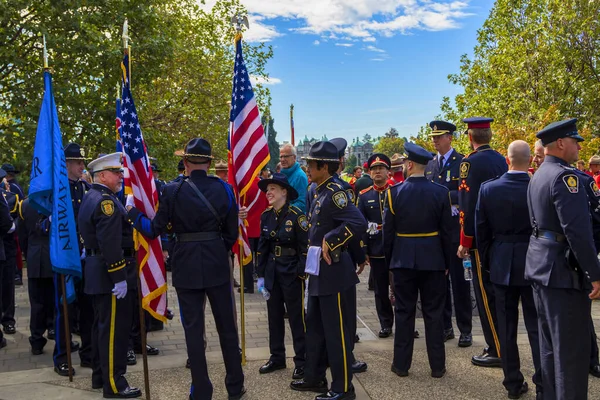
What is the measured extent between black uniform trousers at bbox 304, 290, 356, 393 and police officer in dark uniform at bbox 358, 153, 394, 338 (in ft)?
5.79

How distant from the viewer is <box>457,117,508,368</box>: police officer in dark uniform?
17.7 ft

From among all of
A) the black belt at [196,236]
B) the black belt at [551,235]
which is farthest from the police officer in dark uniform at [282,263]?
the black belt at [551,235]

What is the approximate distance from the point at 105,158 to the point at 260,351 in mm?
2786

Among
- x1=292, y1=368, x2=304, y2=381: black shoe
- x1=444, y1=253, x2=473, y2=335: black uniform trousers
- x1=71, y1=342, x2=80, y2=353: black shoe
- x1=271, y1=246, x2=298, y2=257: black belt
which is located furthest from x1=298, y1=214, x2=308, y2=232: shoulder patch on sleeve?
x1=71, y1=342, x2=80, y2=353: black shoe

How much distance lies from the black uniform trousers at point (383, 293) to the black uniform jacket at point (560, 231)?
2.70 meters

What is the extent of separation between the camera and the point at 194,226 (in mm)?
4789

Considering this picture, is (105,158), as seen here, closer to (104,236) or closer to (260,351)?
(104,236)

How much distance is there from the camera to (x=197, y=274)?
4754 millimetres

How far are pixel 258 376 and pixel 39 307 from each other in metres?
2.89

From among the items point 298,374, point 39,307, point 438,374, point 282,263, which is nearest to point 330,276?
point 282,263

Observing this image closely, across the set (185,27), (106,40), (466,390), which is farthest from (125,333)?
(185,27)

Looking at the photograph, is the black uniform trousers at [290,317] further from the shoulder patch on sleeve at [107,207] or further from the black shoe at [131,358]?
the shoulder patch on sleeve at [107,207]

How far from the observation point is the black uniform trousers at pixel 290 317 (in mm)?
5418

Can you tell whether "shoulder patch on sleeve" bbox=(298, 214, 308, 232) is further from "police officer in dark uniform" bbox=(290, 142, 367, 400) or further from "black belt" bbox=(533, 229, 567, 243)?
"black belt" bbox=(533, 229, 567, 243)
